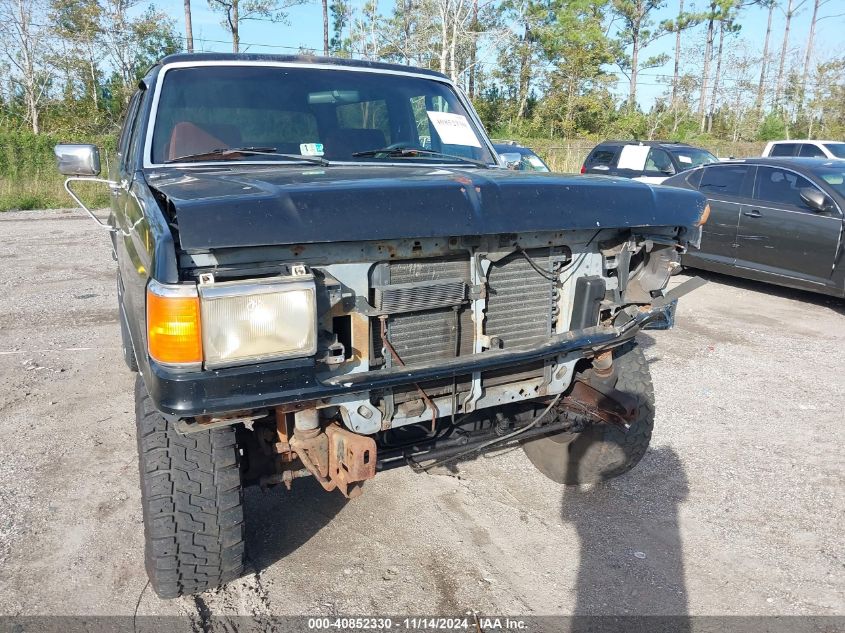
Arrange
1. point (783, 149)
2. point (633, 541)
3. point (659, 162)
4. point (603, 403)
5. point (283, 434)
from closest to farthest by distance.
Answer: point (283, 434) → point (603, 403) → point (633, 541) → point (659, 162) → point (783, 149)

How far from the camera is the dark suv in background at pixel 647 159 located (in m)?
12.7

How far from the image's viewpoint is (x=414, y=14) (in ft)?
109

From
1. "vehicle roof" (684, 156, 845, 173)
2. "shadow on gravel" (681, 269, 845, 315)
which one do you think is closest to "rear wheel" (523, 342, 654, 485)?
"shadow on gravel" (681, 269, 845, 315)

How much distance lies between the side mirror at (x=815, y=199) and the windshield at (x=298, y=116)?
5006mm

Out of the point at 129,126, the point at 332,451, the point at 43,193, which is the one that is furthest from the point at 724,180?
the point at 43,193

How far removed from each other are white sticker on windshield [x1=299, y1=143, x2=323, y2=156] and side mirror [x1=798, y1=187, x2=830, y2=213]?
607 cm

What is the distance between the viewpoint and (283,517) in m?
3.13

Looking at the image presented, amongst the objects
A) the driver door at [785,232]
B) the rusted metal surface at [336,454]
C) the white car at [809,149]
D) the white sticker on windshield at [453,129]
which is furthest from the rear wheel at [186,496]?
the white car at [809,149]

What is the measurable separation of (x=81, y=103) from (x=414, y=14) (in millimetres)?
16620

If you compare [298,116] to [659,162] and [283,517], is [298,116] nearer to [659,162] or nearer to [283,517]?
[283,517]

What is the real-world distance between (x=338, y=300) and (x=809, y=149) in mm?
16663

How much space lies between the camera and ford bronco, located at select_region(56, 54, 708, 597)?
6.34 feet

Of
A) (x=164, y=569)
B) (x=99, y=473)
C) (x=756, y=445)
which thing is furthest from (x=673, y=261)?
(x=99, y=473)

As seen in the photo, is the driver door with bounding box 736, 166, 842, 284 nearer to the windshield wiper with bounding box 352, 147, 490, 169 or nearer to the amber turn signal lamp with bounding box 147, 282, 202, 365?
the windshield wiper with bounding box 352, 147, 490, 169
